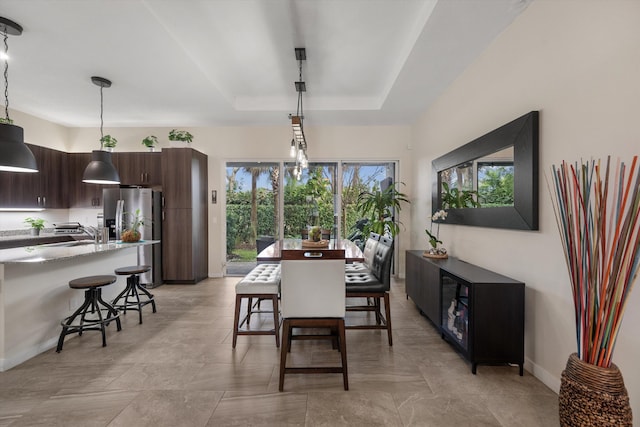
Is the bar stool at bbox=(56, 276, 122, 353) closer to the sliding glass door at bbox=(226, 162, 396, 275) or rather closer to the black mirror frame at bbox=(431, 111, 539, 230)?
the sliding glass door at bbox=(226, 162, 396, 275)

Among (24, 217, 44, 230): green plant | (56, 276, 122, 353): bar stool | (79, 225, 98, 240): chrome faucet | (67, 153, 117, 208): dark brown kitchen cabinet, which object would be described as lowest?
(56, 276, 122, 353): bar stool

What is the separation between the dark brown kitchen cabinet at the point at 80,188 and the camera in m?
4.97

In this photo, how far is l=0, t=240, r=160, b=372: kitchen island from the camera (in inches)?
87.4

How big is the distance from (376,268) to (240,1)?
2711 mm

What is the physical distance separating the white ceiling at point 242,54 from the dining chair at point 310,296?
7.11 feet

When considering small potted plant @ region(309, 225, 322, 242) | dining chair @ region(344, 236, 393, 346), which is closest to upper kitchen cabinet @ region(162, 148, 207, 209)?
small potted plant @ region(309, 225, 322, 242)

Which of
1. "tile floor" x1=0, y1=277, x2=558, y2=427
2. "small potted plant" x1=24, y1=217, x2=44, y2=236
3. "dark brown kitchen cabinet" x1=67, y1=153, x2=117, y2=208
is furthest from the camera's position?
"dark brown kitchen cabinet" x1=67, y1=153, x2=117, y2=208

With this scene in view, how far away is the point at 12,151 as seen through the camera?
2.44 metres

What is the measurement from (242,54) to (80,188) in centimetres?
413

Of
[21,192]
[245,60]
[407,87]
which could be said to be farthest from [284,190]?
[21,192]

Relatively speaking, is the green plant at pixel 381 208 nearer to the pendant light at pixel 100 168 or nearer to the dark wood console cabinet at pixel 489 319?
the dark wood console cabinet at pixel 489 319

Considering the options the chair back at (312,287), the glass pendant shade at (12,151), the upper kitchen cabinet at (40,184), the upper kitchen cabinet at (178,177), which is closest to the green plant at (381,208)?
the chair back at (312,287)

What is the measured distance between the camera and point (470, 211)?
115 inches

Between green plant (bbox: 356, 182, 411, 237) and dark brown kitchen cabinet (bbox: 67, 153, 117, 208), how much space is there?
187 inches
